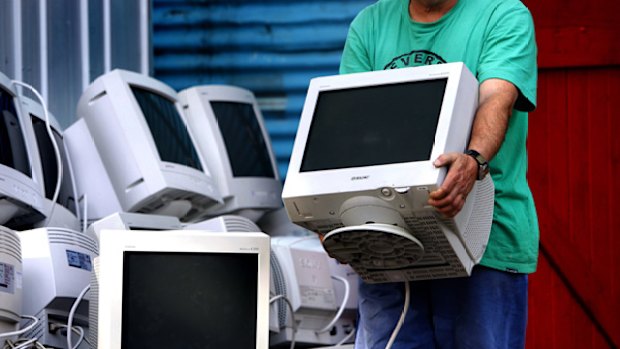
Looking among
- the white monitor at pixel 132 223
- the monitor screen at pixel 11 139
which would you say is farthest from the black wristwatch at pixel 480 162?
the monitor screen at pixel 11 139

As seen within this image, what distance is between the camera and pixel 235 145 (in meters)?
5.41

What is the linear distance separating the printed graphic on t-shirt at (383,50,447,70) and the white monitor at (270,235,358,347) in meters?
1.70

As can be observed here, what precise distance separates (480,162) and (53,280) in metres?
1.55

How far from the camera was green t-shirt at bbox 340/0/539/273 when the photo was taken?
9.02 ft

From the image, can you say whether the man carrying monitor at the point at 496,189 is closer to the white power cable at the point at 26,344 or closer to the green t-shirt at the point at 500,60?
the green t-shirt at the point at 500,60

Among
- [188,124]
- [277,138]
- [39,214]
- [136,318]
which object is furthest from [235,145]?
[136,318]

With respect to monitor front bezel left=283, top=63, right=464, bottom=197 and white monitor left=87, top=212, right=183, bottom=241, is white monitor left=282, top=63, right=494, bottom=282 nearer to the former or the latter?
monitor front bezel left=283, top=63, right=464, bottom=197

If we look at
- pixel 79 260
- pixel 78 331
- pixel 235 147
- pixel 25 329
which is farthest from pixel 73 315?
pixel 235 147

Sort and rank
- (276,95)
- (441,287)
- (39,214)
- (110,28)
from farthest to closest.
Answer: (276,95)
(110,28)
(39,214)
(441,287)

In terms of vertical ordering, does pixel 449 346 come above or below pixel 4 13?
below

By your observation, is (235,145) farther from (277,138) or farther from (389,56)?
(389,56)

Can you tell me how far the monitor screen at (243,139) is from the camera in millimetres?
5383

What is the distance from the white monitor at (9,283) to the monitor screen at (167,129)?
146 cm

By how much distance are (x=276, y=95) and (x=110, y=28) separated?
912 mm
